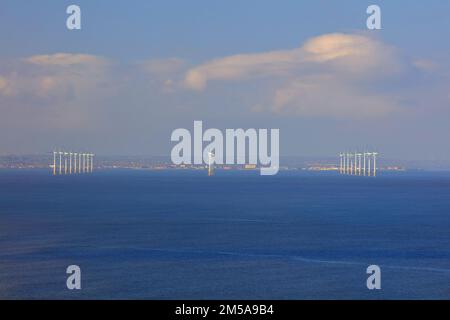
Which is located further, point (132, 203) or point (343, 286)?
point (132, 203)

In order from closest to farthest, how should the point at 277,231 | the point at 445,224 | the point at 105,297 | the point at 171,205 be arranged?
1. the point at 105,297
2. the point at 277,231
3. the point at 445,224
4. the point at 171,205

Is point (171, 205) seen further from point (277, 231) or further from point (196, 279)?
point (196, 279)
